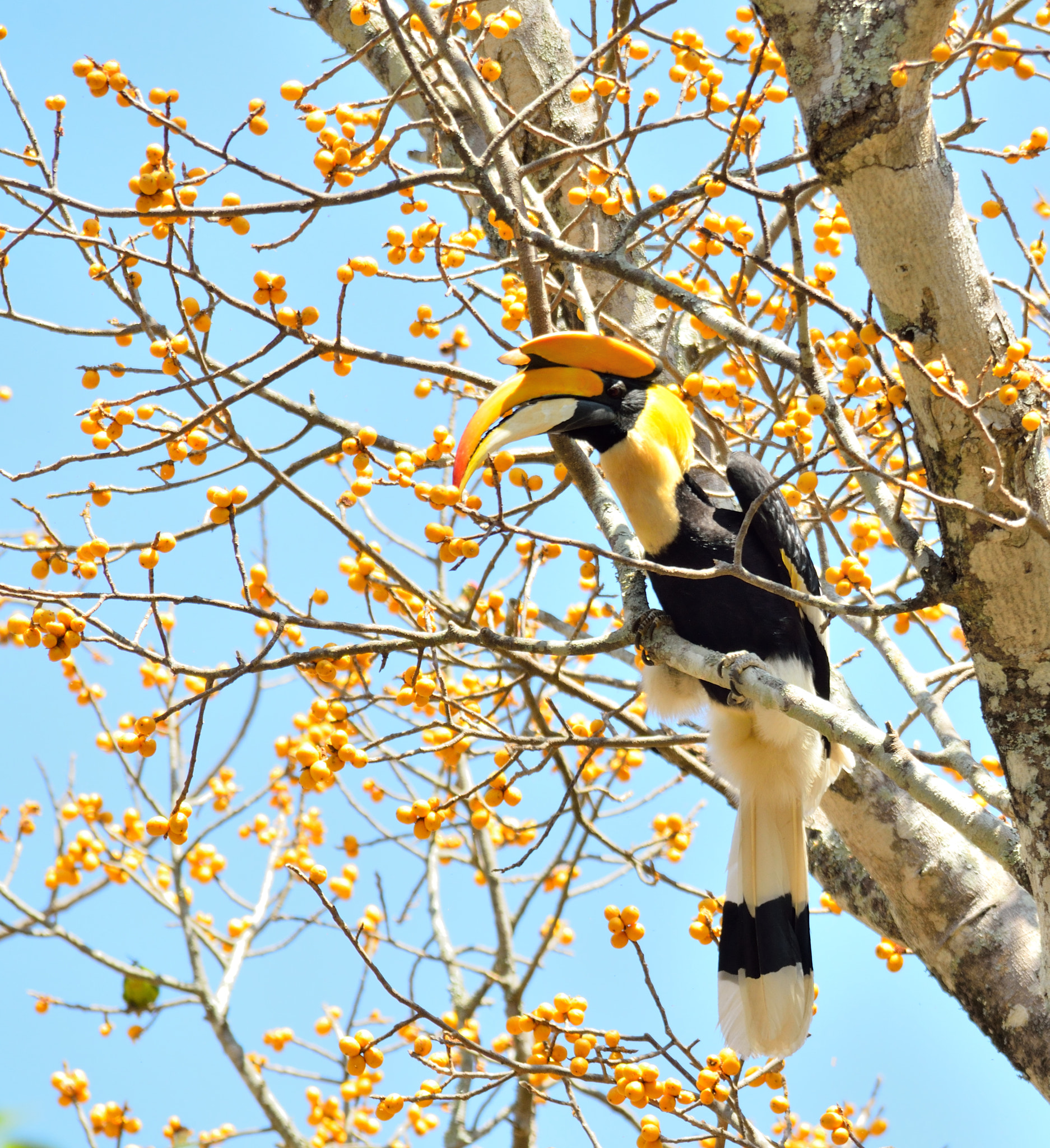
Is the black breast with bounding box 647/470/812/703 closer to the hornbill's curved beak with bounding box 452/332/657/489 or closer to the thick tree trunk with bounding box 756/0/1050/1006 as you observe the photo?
the hornbill's curved beak with bounding box 452/332/657/489

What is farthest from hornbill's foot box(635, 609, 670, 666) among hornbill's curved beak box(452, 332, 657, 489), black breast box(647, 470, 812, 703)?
hornbill's curved beak box(452, 332, 657, 489)

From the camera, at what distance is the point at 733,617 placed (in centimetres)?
313

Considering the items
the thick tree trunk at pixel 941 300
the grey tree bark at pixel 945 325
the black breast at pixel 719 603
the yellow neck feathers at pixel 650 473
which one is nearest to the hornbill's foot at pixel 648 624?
the black breast at pixel 719 603

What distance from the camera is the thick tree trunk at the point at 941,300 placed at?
2006mm

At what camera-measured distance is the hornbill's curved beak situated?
296 centimetres

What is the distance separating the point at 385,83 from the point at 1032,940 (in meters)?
3.79

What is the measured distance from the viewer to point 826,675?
3.25 metres

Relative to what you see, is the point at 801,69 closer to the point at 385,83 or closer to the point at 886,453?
the point at 886,453

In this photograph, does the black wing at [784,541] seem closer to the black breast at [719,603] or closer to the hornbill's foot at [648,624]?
the black breast at [719,603]

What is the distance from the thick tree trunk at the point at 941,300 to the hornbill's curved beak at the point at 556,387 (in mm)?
1097

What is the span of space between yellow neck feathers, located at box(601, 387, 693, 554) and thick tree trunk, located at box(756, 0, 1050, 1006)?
112cm

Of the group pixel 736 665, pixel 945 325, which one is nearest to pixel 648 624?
pixel 736 665

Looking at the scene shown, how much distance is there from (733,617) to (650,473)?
0.49 m

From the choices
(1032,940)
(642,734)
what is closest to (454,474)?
(642,734)
